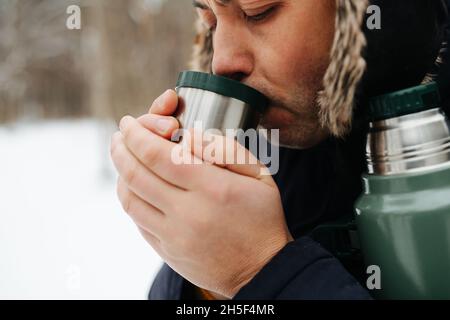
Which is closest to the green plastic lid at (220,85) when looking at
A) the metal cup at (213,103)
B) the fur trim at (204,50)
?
the metal cup at (213,103)

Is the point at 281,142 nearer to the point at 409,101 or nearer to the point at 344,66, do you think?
the point at 344,66

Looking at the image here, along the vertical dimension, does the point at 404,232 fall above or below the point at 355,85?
below

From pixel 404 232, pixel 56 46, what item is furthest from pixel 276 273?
pixel 56 46

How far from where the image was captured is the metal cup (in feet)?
2.47

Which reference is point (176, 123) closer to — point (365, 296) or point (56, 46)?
point (365, 296)

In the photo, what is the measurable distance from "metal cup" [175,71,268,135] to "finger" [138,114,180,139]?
23mm

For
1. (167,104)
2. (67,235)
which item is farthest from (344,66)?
(67,235)

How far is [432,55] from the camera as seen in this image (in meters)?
0.84

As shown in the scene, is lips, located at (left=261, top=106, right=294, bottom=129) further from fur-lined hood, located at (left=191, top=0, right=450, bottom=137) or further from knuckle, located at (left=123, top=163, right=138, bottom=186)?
knuckle, located at (left=123, top=163, right=138, bottom=186)

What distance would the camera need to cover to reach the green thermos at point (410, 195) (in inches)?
26.0

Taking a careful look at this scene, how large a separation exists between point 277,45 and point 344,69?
145 millimetres

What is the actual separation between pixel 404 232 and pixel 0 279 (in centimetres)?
269

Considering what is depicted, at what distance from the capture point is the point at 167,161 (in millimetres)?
693

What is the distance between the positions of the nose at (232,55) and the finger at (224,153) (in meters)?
0.20
